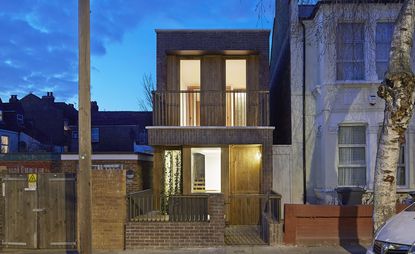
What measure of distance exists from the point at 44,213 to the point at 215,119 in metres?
6.11

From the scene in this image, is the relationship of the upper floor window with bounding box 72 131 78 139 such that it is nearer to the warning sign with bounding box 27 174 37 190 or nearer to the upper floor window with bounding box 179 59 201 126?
the upper floor window with bounding box 179 59 201 126

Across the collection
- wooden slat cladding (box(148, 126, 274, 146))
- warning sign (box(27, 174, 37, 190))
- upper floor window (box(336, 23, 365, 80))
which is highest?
upper floor window (box(336, 23, 365, 80))

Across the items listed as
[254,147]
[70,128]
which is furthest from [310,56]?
[70,128]

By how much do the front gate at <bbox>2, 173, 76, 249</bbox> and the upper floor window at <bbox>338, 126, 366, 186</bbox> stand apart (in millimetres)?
7852

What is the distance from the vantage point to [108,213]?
1100 cm

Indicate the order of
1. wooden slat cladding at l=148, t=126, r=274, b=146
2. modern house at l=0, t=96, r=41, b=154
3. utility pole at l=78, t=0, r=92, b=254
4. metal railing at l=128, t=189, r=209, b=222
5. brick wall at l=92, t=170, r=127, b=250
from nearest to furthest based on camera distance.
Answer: utility pole at l=78, t=0, r=92, b=254 < brick wall at l=92, t=170, r=127, b=250 < metal railing at l=128, t=189, r=209, b=222 < wooden slat cladding at l=148, t=126, r=274, b=146 < modern house at l=0, t=96, r=41, b=154

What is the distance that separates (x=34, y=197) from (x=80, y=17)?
15.8ft

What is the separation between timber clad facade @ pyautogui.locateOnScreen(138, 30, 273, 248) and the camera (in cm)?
1426

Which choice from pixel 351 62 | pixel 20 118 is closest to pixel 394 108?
pixel 351 62

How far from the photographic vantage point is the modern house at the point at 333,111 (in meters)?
14.1

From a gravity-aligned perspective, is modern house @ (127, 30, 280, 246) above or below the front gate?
above

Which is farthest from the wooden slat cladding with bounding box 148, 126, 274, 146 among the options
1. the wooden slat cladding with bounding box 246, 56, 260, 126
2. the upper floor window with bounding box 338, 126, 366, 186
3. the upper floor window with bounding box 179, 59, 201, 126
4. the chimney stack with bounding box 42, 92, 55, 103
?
the chimney stack with bounding box 42, 92, 55, 103

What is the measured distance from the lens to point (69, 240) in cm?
1108

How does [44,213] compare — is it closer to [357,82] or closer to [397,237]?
[397,237]
